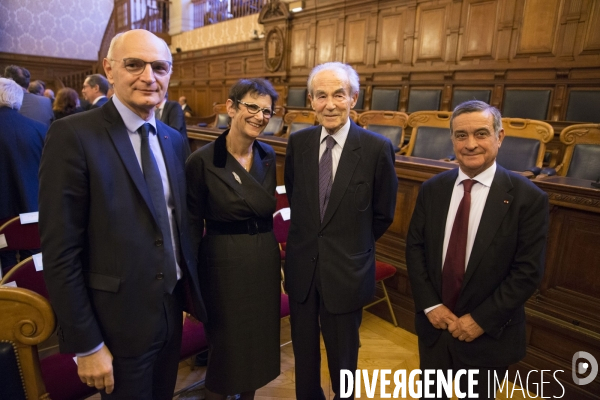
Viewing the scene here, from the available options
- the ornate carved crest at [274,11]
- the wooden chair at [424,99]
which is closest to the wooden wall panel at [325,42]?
the ornate carved crest at [274,11]

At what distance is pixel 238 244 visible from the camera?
1419mm

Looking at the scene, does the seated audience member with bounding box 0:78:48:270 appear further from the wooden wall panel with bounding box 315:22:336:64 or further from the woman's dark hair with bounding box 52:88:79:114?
the wooden wall panel with bounding box 315:22:336:64

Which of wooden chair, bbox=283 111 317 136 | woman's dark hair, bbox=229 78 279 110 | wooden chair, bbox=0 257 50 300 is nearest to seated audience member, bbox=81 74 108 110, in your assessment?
wooden chair, bbox=283 111 317 136

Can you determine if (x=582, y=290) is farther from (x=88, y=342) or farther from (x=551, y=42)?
(x=551, y=42)

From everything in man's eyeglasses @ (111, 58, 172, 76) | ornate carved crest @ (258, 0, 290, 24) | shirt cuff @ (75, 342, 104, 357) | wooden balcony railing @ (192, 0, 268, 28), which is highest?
wooden balcony railing @ (192, 0, 268, 28)

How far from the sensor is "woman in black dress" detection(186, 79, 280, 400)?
140 centimetres

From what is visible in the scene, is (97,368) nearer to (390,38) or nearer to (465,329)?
(465,329)

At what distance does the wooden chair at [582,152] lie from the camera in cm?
288

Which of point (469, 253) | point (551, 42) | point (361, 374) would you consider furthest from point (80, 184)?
point (551, 42)

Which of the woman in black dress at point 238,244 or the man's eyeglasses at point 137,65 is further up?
the man's eyeglasses at point 137,65

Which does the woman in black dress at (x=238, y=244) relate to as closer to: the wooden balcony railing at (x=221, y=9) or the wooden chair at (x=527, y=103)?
the wooden chair at (x=527, y=103)

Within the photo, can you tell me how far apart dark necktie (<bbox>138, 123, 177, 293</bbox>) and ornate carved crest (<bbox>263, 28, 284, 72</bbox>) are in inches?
284

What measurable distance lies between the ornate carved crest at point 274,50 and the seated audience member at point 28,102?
4.66 m

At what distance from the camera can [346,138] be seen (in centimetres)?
150
